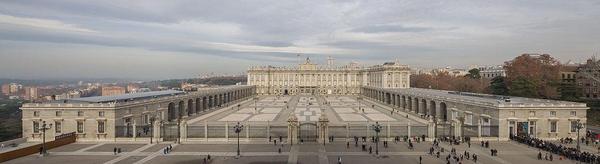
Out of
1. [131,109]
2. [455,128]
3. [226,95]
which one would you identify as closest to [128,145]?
[131,109]

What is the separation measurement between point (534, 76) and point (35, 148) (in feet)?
229

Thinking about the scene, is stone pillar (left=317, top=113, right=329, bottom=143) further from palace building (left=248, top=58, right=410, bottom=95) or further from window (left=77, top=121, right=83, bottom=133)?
palace building (left=248, top=58, right=410, bottom=95)

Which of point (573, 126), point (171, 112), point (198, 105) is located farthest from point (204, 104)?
point (573, 126)

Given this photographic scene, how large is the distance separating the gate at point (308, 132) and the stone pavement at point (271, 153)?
5.41ft

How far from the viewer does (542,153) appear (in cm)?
3659

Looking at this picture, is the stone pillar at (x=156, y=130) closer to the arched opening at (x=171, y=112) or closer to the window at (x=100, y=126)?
the window at (x=100, y=126)

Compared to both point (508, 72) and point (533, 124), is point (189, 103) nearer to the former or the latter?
point (533, 124)

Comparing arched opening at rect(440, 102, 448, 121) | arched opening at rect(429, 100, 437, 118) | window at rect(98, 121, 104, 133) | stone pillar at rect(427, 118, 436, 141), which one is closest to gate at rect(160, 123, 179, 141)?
window at rect(98, 121, 104, 133)

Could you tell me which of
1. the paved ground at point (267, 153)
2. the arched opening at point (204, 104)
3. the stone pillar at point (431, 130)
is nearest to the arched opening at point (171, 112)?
the arched opening at point (204, 104)

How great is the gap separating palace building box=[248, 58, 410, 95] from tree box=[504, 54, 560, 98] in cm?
6727

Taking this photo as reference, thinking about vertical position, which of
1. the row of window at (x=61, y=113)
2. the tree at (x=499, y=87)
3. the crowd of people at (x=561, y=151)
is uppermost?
the tree at (x=499, y=87)

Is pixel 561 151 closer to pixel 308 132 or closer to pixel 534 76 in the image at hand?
pixel 308 132

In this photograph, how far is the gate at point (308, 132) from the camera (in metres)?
42.4

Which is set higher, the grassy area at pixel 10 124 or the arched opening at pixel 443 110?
the arched opening at pixel 443 110
